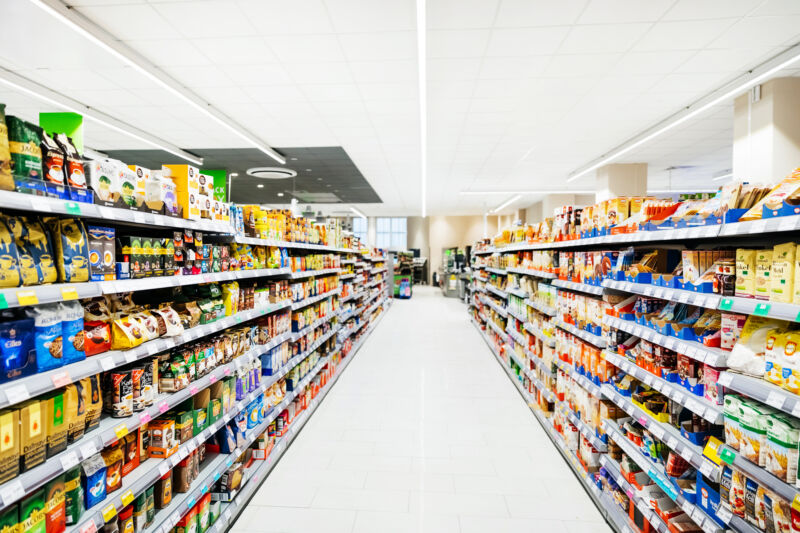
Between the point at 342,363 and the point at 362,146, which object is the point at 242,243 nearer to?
the point at 342,363

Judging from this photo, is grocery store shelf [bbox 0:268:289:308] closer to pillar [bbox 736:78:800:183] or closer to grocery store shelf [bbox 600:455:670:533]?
grocery store shelf [bbox 600:455:670:533]

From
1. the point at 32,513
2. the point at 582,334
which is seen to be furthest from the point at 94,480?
the point at 582,334

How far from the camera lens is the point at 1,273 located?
1247 millimetres

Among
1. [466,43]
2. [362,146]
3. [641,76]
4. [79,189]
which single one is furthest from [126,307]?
[362,146]

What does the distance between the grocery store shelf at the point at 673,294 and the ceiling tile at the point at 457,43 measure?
2.74 m

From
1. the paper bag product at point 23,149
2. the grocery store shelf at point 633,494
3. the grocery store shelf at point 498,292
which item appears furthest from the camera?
the grocery store shelf at point 498,292

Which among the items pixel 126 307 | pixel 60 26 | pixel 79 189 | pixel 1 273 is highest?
pixel 60 26

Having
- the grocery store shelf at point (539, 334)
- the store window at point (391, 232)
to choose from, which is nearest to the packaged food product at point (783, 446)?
the grocery store shelf at point (539, 334)

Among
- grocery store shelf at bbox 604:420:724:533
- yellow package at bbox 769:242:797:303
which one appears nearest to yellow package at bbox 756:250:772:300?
yellow package at bbox 769:242:797:303

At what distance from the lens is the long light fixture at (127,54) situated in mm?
3465

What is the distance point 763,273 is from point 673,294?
47cm

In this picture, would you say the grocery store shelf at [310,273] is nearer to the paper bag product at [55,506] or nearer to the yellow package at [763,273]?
the paper bag product at [55,506]

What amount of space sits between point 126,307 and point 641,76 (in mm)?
5623

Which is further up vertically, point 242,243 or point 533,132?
point 533,132
